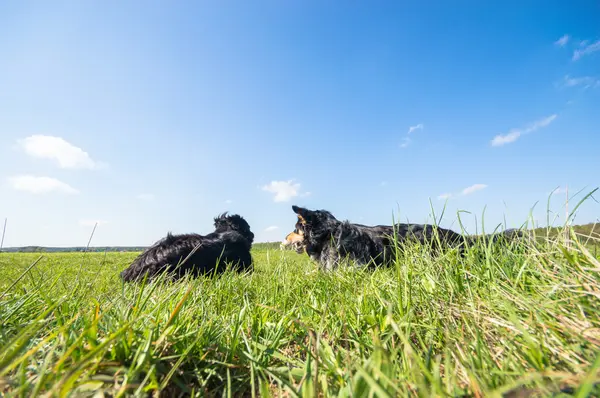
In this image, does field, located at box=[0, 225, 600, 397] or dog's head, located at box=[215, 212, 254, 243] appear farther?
dog's head, located at box=[215, 212, 254, 243]

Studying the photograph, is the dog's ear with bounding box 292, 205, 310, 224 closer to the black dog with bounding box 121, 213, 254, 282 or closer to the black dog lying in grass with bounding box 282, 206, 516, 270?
the black dog lying in grass with bounding box 282, 206, 516, 270

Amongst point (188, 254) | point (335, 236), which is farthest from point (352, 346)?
point (335, 236)

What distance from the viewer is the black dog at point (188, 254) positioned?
4.91 meters

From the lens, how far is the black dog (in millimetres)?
4906

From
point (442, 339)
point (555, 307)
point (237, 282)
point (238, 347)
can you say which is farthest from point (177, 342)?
point (237, 282)

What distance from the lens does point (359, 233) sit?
6926mm

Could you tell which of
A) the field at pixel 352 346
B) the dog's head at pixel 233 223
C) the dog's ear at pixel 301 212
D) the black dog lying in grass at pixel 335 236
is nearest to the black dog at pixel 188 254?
the dog's head at pixel 233 223

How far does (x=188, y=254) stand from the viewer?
4.82 metres

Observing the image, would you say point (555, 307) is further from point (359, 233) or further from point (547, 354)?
point (359, 233)

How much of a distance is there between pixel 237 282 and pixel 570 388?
2687mm

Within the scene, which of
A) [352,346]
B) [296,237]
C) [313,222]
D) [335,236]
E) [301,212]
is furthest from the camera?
[296,237]

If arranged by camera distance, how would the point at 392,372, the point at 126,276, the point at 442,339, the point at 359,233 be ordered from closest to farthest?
the point at 392,372, the point at 442,339, the point at 126,276, the point at 359,233

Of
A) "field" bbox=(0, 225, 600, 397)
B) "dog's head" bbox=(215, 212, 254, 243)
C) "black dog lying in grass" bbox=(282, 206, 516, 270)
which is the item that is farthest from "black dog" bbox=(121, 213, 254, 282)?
"field" bbox=(0, 225, 600, 397)

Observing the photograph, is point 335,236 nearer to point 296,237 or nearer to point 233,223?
point 296,237
